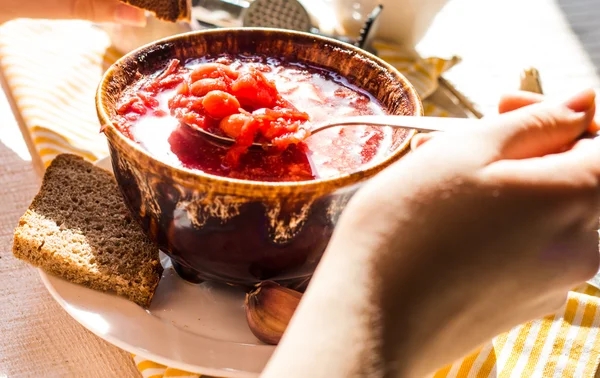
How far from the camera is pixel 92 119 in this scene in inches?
71.4

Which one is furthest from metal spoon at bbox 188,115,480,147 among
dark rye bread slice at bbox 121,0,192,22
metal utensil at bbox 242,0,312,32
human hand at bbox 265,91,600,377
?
metal utensil at bbox 242,0,312,32

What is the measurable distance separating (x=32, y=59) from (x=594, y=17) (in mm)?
2442

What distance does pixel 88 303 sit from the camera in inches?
45.0

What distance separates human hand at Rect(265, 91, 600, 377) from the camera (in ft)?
2.31

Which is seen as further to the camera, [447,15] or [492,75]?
[447,15]

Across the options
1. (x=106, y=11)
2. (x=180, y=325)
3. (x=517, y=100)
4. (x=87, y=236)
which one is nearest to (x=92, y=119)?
(x=106, y=11)

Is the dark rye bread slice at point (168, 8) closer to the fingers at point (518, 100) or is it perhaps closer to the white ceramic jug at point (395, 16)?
the white ceramic jug at point (395, 16)

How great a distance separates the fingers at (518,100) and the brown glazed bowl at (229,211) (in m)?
0.20

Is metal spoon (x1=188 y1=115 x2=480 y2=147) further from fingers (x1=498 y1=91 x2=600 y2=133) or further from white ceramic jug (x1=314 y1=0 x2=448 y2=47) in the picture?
white ceramic jug (x1=314 y1=0 x2=448 y2=47)

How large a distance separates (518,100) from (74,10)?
1443 millimetres

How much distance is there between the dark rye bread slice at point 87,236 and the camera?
1166 mm

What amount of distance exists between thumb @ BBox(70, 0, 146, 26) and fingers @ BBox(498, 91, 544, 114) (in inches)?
50.1

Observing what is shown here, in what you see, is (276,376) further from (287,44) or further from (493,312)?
(287,44)

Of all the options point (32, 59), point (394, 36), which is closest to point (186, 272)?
point (32, 59)
